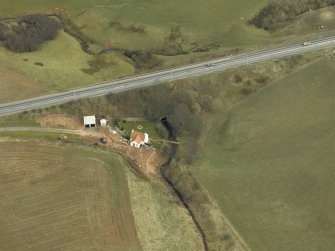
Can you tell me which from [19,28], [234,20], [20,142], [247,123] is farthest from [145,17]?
[20,142]

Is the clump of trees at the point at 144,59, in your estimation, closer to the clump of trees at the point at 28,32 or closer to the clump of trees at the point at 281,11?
the clump of trees at the point at 28,32

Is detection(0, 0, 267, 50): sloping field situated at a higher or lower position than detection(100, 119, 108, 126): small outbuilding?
higher

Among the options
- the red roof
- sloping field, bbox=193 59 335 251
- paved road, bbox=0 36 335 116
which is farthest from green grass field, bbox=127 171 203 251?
paved road, bbox=0 36 335 116

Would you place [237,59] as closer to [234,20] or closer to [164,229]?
[234,20]

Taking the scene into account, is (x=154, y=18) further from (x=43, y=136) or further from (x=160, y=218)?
(x=160, y=218)

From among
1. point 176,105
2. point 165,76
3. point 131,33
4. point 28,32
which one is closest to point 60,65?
point 28,32

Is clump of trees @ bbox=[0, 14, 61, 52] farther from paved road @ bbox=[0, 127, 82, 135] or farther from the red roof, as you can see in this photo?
the red roof
